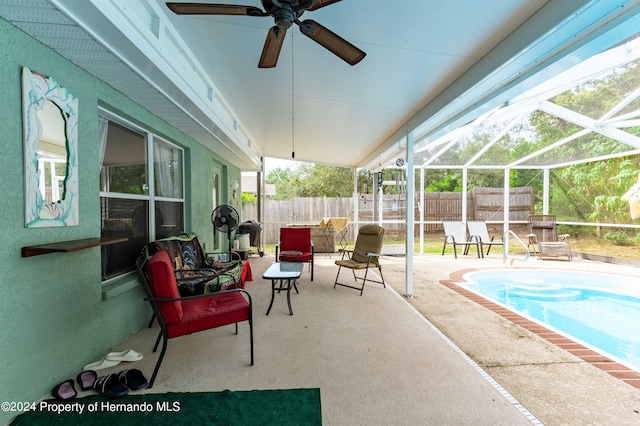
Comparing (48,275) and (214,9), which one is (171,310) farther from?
(214,9)

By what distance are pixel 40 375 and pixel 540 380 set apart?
3481 mm

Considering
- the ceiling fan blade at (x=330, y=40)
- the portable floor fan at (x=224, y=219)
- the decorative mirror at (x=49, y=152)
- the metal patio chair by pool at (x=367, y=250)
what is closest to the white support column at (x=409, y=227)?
the metal patio chair by pool at (x=367, y=250)

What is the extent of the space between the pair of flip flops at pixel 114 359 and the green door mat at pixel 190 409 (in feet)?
1.19

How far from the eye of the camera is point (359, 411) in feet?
6.04

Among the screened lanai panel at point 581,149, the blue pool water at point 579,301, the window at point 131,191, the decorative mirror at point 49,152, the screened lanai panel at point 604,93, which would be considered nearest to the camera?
the decorative mirror at point 49,152

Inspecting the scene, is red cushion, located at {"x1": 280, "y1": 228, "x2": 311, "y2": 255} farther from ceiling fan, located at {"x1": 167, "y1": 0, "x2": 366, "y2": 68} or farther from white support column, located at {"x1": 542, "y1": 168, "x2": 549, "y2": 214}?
white support column, located at {"x1": 542, "y1": 168, "x2": 549, "y2": 214}

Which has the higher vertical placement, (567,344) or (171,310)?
(171,310)

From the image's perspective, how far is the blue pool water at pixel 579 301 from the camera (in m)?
3.24

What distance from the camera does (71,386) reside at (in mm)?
2021

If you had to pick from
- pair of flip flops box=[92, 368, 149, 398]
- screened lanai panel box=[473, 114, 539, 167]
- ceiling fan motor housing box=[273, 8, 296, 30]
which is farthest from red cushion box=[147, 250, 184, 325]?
screened lanai panel box=[473, 114, 539, 167]

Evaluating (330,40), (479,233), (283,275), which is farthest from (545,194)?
(330,40)

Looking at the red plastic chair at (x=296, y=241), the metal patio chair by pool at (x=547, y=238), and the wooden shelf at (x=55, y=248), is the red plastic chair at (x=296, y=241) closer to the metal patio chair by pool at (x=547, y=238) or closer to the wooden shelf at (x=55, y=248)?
the wooden shelf at (x=55, y=248)

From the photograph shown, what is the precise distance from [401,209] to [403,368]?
22.9 ft

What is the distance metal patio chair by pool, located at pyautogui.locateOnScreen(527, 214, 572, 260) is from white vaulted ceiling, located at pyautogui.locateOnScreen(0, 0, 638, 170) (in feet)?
18.7
